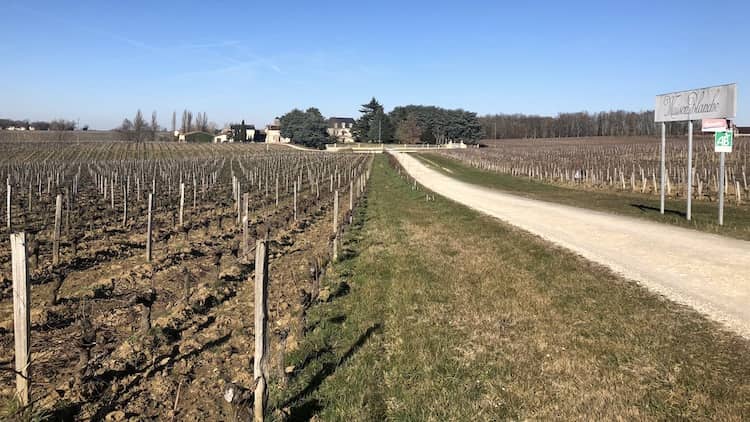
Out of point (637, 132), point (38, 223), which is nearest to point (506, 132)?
point (637, 132)

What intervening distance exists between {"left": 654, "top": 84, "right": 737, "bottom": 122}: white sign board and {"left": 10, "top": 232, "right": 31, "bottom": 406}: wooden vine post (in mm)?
16539

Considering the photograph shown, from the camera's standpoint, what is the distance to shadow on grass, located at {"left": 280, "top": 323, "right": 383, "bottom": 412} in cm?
482

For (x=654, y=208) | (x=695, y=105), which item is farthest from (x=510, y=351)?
(x=654, y=208)

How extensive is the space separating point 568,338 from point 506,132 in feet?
535

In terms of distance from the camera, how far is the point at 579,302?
25.3 ft

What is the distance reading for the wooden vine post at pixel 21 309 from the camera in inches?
181

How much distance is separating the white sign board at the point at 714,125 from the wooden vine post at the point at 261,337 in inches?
600

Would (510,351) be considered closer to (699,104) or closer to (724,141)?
(724,141)

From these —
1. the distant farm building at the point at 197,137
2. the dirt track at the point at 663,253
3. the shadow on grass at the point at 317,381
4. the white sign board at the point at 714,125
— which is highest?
the distant farm building at the point at 197,137

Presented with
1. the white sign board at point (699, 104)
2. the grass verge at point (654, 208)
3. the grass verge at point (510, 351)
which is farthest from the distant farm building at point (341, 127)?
the grass verge at point (510, 351)

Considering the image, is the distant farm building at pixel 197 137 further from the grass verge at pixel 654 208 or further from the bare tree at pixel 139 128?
the grass verge at pixel 654 208

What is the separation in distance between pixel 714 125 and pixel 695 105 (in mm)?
888

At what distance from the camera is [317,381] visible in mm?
5445

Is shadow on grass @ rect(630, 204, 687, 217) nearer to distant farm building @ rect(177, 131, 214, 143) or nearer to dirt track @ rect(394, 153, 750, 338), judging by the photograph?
dirt track @ rect(394, 153, 750, 338)
